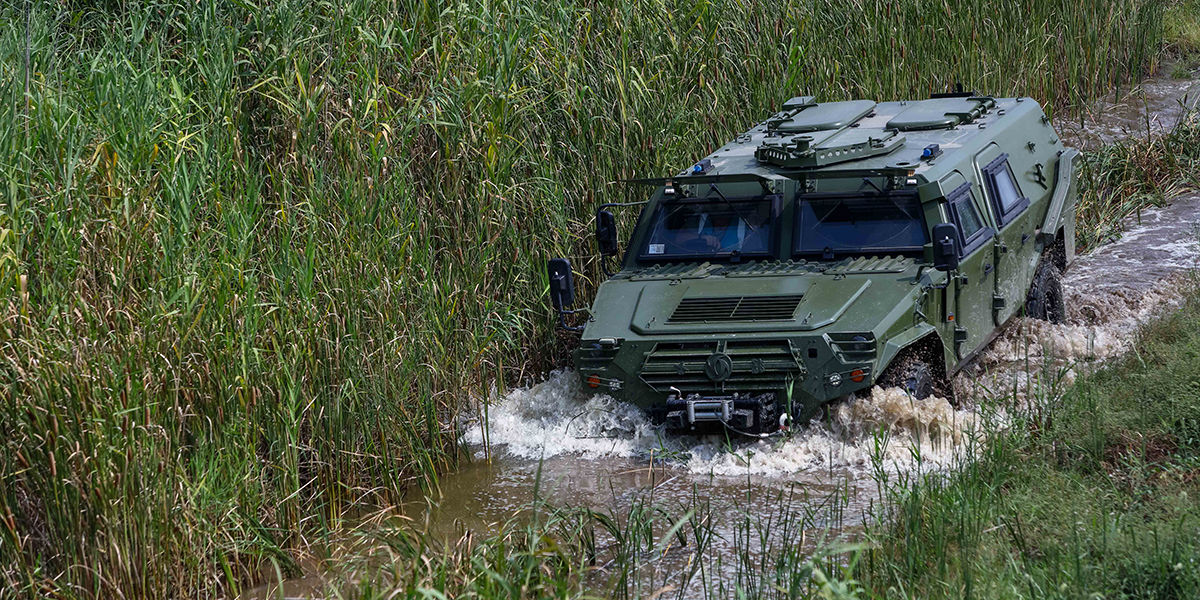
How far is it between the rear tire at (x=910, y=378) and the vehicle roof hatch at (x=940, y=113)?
7.10ft

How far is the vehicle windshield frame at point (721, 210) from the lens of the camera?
8.15 meters

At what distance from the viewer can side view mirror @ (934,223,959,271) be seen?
7.36m

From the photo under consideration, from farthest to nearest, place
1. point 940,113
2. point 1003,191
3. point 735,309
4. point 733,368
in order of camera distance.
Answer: point 940,113 → point 1003,191 → point 735,309 → point 733,368

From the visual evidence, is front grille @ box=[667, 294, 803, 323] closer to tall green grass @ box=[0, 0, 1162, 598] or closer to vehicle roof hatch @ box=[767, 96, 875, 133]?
tall green grass @ box=[0, 0, 1162, 598]

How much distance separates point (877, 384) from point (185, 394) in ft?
11.7

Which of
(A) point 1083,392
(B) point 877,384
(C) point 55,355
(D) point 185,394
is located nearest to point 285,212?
(D) point 185,394

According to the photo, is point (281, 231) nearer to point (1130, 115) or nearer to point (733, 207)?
point (733, 207)

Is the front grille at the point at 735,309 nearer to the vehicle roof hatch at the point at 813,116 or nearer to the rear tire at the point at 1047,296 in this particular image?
the vehicle roof hatch at the point at 813,116

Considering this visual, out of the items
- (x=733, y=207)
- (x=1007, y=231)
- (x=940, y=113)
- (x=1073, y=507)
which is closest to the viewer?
(x=1073, y=507)

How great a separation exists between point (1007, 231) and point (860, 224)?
109 cm

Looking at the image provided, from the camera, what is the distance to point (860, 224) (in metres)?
8.07

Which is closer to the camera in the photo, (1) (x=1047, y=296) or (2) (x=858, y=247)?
(2) (x=858, y=247)

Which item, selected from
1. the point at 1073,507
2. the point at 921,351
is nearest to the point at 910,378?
the point at 921,351

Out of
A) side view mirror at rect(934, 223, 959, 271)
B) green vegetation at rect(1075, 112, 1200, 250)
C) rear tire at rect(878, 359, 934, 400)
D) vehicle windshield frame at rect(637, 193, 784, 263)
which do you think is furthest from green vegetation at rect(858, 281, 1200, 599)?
green vegetation at rect(1075, 112, 1200, 250)
